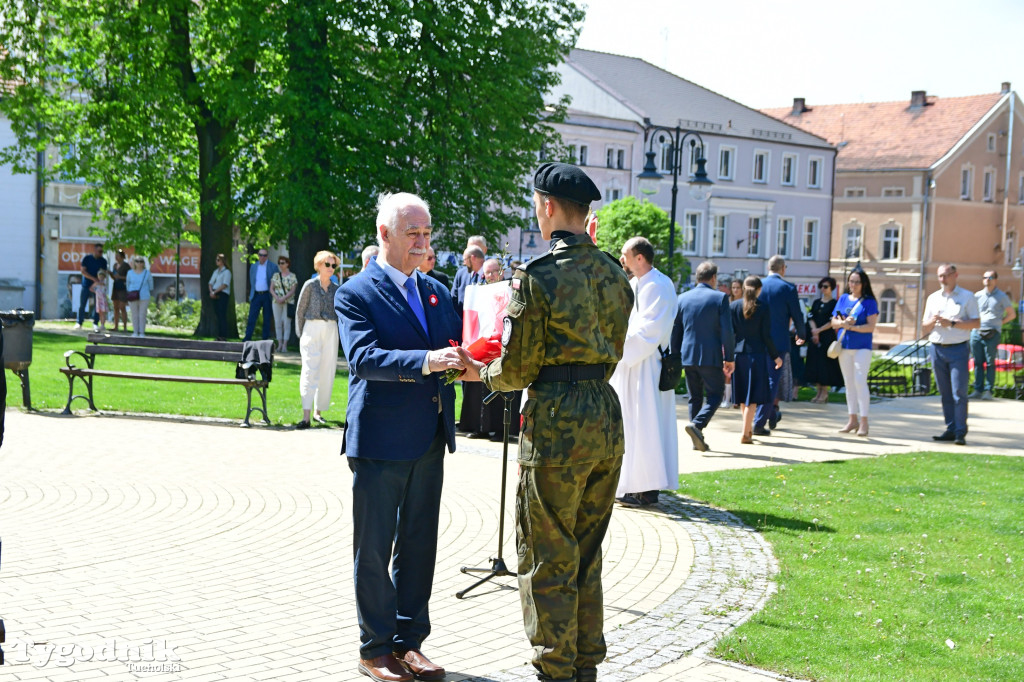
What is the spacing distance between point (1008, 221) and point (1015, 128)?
6.47 m

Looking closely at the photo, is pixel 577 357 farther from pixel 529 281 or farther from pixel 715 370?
pixel 715 370

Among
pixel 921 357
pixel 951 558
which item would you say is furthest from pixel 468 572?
pixel 921 357

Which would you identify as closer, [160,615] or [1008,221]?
[160,615]

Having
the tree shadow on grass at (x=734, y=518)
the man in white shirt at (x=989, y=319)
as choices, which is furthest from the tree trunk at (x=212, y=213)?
the tree shadow on grass at (x=734, y=518)

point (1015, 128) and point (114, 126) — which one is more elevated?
point (1015, 128)

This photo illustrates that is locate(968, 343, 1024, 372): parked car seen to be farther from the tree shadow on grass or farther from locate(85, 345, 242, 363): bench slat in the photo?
locate(85, 345, 242, 363): bench slat

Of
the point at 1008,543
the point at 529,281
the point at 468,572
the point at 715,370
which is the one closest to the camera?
the point at 529,281

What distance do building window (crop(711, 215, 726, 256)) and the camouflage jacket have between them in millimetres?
60031

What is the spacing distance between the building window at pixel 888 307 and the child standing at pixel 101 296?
171ft

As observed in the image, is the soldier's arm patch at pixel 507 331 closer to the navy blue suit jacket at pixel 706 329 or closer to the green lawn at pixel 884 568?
the green lawn at pixel 884 568

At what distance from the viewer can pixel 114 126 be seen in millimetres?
27297

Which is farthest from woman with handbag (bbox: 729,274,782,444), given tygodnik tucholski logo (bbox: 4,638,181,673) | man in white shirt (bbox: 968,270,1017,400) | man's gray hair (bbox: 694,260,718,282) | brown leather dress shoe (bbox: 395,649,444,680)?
tygodnik tucholski logo (bbox: 4,638,181,673)

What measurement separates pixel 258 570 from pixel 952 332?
989cm

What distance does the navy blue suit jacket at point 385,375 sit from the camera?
4875mm
